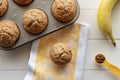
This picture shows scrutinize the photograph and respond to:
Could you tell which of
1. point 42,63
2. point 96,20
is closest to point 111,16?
point 96,20

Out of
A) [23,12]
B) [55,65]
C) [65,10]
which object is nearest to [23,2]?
[23,12]

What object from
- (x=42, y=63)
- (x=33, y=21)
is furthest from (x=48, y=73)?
(x=33, y=21)

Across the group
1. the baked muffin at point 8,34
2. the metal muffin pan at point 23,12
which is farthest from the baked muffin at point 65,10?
the baked muffin at point 8,34

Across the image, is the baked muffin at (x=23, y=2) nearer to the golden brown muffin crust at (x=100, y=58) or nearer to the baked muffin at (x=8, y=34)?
the baked muffin at (x=8, y=34)

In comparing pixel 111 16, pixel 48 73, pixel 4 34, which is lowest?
pixel 48 73

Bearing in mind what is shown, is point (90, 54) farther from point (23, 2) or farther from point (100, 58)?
point (23, 2)

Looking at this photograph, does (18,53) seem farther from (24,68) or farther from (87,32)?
(87,32)

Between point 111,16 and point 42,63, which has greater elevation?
point 111,16

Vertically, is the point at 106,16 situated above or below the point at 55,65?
above

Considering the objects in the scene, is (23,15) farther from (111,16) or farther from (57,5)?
(111,16)
